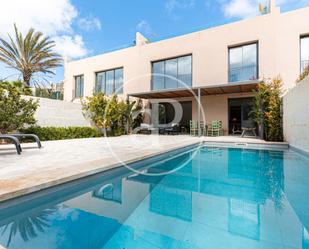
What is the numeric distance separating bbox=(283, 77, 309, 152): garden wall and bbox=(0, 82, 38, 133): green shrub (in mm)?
13109

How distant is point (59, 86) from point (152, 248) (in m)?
28.4

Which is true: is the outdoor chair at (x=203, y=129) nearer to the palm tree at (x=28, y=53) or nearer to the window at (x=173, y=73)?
the window at (x=173, y=73)

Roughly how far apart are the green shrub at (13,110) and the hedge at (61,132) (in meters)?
0.50

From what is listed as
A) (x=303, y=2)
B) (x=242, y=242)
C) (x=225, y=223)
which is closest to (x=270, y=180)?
(x=225, y=223)

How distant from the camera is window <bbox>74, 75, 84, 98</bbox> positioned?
23.3 metres

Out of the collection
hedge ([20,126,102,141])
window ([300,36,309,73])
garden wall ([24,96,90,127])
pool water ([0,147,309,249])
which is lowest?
pool water ([0,147,309,249])

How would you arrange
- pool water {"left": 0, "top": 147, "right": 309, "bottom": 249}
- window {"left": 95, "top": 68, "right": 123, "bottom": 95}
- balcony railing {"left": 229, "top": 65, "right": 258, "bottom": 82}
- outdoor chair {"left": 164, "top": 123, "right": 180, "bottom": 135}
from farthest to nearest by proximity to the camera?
window {"left": 95, "top": 68, "right": 123, "bottom": 95} < outdoor chair {"left": 164, "top": 123, "right": 180, "bottom": 135} < balcony railing {"left": 229, "top": 65, "right": 258, "bottom": 82} < pool water {"left": 0, "top": 147, "right": 309, "bottom": 249}

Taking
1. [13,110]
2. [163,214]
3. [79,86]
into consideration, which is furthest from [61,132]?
[79,86]

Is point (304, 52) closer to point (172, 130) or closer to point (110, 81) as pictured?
point (172, 130)

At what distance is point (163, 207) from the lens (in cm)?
360

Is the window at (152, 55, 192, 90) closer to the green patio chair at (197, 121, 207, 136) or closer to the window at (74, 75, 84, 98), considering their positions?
the green patio chair at (197, 121, 207, 136)

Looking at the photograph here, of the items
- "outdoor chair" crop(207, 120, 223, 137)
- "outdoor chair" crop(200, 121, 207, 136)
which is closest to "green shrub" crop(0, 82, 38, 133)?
"outdoor chair" crop(200, 121, 207, 136)

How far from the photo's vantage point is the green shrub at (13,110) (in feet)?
33.2

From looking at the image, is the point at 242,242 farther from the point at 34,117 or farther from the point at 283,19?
the point at 283,19
